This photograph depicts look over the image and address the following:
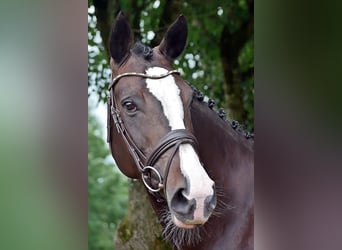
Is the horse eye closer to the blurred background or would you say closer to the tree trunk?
the blurred background

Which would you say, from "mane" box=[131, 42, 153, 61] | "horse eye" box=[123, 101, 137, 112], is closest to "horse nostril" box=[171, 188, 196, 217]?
"horse eye" box=[123, 101, 137, 112]

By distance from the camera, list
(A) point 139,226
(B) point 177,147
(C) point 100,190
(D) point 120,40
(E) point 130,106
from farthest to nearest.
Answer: (A) point 139,226 → (C) point 100,190 → (D) point 120,40 → (E) point 130,106 → (B) point 177,147

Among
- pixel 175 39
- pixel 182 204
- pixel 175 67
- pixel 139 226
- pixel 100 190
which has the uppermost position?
pixel 175 39

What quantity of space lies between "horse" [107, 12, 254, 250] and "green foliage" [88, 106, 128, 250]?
3.8 inches

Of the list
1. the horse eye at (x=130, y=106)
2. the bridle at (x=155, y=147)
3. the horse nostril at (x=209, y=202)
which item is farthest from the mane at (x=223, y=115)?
the horse nostril at (x=209, y=202)

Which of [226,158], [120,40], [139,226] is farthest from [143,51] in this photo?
[139,226]

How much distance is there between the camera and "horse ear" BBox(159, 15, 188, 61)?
2.33m

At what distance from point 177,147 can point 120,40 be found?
0.55 meters

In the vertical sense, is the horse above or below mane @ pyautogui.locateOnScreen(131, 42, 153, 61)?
below

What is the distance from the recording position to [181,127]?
2062mm

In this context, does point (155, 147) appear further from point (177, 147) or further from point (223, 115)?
point (223, 115)
